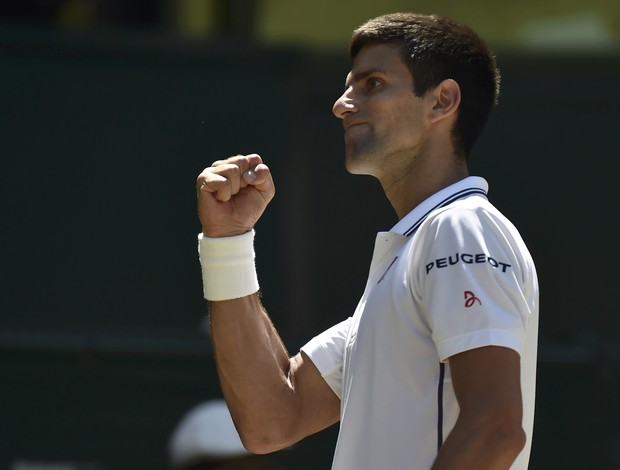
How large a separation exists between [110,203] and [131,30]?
0.87 meters

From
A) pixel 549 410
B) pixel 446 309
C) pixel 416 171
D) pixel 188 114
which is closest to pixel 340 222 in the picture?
pixel 188 114

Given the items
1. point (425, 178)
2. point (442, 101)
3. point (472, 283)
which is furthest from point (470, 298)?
point (442, 101)

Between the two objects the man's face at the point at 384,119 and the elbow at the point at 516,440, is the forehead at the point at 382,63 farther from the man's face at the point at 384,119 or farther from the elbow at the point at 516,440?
the elbow at the point at 516,440

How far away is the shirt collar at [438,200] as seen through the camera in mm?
2686

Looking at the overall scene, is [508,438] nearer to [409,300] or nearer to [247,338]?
[409,300]

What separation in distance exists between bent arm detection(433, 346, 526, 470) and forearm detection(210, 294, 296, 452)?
0.71 m

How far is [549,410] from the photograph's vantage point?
6023 millimetres

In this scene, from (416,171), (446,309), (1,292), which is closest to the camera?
(446,309)

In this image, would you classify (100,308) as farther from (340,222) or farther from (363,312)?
(363,312)

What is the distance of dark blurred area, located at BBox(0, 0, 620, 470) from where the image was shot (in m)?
5.96

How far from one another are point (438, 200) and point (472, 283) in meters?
0.35

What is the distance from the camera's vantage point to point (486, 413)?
230 cm

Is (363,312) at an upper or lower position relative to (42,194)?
lower

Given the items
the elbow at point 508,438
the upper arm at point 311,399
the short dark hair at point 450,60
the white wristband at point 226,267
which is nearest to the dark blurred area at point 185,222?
the upper arm at point 311,399
